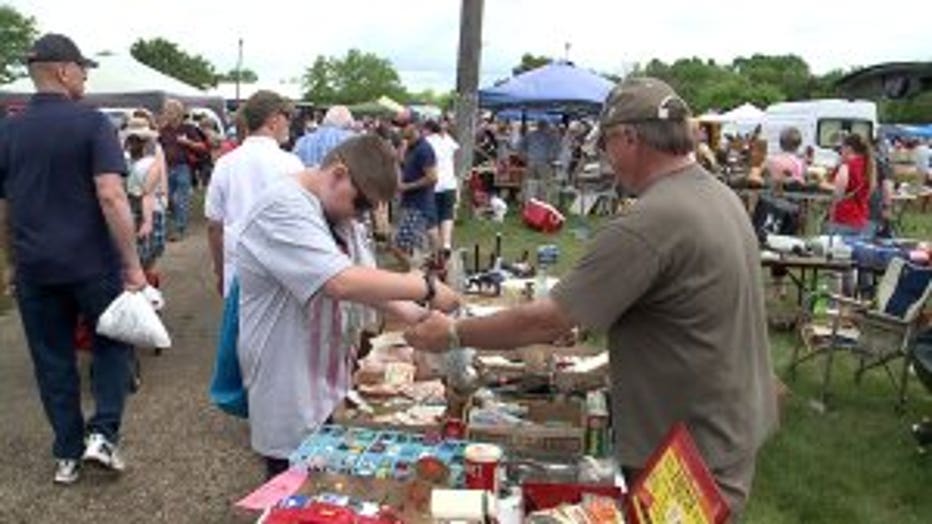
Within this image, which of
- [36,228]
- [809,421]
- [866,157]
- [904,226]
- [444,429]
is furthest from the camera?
[904,226]

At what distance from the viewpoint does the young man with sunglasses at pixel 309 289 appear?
2.61 meters

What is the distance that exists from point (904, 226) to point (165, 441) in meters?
16.2

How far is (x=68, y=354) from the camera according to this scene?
470 cm

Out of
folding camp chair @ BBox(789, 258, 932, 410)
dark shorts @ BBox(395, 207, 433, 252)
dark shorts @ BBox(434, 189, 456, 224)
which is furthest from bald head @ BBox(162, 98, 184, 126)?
folding camp chair @ BBox(789, 258, 932, 410)

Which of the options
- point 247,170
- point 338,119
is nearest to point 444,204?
point 338,119

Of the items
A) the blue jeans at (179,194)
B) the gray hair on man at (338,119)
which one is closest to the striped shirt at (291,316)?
the gray hair on man at (338,119)

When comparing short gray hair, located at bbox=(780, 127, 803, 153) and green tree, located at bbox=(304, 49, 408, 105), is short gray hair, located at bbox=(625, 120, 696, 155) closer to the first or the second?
short gray hair, located at bbox=(780, 127, 803, 153)

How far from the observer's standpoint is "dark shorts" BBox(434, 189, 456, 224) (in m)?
11.7

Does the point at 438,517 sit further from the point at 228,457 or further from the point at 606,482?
the point at 228,457

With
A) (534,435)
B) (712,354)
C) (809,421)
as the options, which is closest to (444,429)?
(534,435)

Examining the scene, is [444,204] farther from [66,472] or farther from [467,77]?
[66,472]

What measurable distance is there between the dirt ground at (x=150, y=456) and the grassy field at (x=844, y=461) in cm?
221

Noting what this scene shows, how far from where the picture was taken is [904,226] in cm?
1859

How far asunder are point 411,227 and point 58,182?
21.4ft
